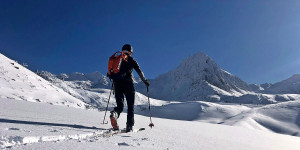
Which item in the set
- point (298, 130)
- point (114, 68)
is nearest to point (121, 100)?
point (114, 68)

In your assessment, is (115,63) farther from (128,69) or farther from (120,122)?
(120,122)

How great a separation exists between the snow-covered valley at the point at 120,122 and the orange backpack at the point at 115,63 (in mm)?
1251

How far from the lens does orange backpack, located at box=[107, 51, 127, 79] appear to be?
5.24 meters

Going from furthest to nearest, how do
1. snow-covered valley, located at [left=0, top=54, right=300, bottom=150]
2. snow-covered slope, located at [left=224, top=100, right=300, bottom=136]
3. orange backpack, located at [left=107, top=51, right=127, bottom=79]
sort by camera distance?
snow-covered slope, located at [left=224, top=100, right=300, bottom=136] < orange backpack, located at [left=107, top=51, right=127, bottom=79] < snow-covered valley, located at [left=0, top=54, right=300, bottom=150]

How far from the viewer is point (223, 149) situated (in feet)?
12.4

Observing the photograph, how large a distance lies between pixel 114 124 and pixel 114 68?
139cm

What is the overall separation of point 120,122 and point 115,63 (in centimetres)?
174

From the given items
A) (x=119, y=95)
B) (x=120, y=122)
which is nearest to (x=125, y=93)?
(x=119, y=95)

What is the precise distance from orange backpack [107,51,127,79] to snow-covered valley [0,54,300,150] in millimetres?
1251

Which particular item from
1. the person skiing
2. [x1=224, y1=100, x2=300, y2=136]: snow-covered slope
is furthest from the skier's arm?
[x1=224, y1=100, x2=300, y2=136]: snow-covered slope

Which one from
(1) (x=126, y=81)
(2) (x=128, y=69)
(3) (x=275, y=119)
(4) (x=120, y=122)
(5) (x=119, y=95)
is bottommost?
(3) (x=275, y=119)

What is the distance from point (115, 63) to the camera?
528cm

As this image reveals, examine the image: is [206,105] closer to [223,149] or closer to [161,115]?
[161,115]

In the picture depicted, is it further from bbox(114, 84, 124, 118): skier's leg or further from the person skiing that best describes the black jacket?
bbox(114, 84, 124, 118): skier's leg
